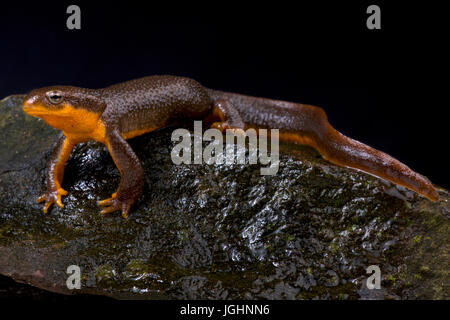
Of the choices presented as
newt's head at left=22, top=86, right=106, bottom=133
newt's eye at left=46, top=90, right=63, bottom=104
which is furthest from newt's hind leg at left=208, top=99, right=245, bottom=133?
newt's eye at left=46, top=90, right=63, bottom=104

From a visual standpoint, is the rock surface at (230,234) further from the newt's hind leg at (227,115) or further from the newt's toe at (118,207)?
the newt's hind leg at (227,115)

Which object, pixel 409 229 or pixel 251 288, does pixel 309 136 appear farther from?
pixel 251 288

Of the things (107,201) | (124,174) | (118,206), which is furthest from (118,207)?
(124,174)

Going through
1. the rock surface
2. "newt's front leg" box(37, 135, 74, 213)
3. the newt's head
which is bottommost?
the rock surface

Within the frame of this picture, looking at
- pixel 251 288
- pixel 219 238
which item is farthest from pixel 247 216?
pixel 251 288

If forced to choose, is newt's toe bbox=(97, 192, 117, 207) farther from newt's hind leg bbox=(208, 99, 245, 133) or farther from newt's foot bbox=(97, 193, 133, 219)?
newt's hind leg bbox=(208, 99, 245, 133)

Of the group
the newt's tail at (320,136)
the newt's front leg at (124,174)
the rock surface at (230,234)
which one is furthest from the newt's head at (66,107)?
the newt's tail at (320,136)

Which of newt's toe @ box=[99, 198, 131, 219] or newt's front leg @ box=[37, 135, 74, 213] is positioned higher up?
newt's front leg @ box=[37, 135, 74, 213]
